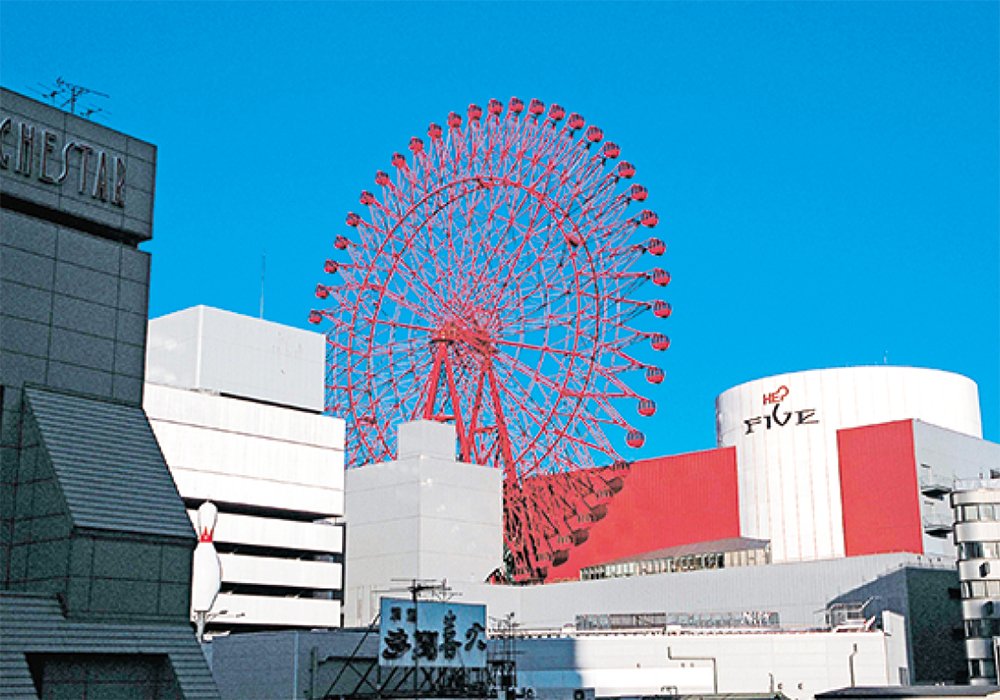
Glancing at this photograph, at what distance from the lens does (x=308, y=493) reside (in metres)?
87.4

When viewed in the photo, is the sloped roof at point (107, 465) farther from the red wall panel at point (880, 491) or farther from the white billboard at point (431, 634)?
the red wall panel at point (880, 491)

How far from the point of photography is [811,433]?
94875mm


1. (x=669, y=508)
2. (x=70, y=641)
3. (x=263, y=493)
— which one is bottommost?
(x=70, y=641)

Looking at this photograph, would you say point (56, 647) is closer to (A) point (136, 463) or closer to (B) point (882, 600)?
(A) point (136, 463)

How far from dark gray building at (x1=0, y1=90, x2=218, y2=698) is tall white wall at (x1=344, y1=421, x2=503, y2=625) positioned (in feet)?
167

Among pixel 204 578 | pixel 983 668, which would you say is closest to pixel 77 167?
pixel 204 578

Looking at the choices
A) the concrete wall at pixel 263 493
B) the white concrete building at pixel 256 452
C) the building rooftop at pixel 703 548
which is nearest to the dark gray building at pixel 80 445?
the concrete wall at pixel 263 493

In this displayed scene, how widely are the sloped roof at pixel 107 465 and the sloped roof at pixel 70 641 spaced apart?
2.42 m

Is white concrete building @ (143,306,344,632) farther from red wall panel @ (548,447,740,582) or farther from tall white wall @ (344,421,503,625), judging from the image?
red wall panel @ (548,447,740,582)

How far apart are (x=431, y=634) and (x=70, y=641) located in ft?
65.3

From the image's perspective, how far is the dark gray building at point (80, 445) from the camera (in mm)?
32031

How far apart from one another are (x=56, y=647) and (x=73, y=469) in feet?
16.3

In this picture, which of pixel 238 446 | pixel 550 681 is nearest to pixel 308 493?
pixel 238 446

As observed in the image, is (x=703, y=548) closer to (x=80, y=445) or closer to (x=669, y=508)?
(x=669, y=508)
